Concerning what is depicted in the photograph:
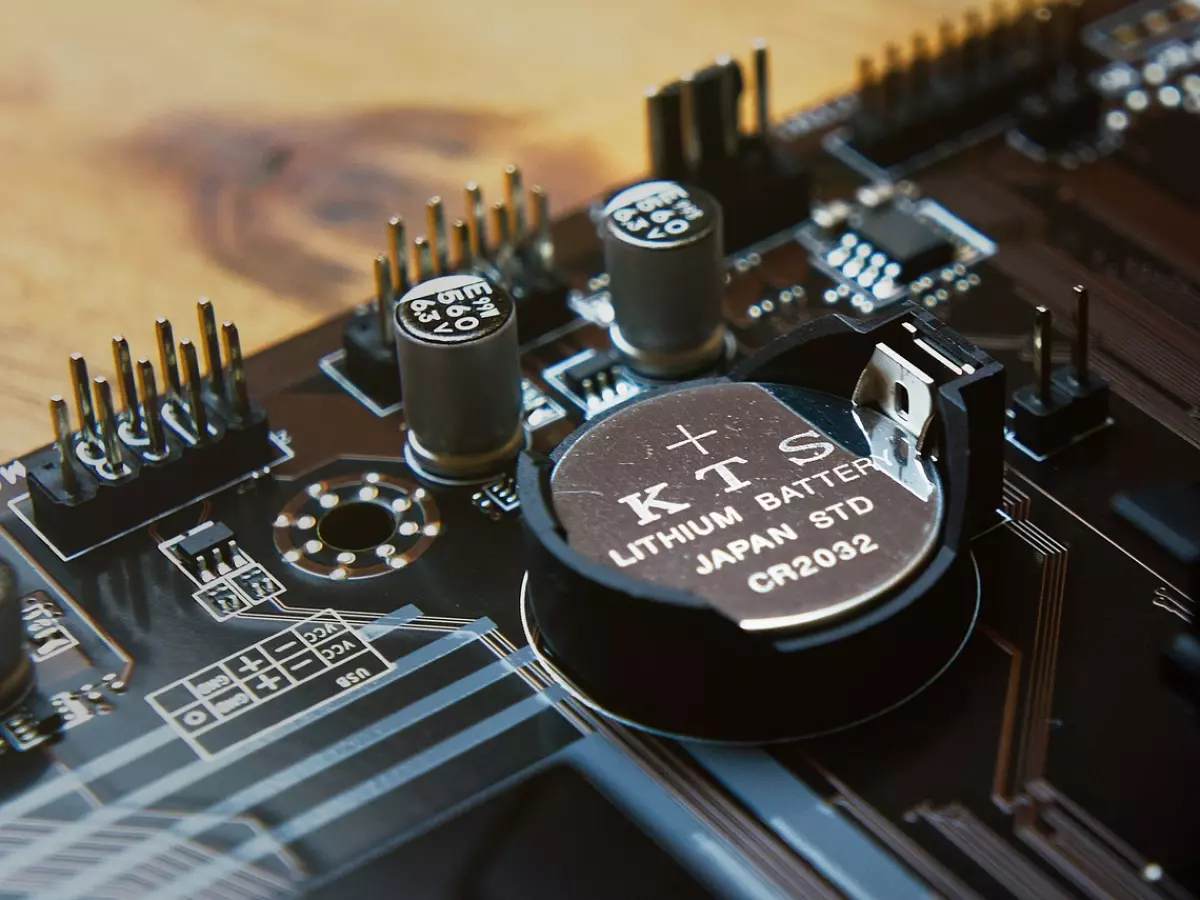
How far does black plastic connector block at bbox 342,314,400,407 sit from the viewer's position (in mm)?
3312

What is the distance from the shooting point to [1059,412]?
10.3 feet

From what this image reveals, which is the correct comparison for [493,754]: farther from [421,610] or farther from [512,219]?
[512,219]

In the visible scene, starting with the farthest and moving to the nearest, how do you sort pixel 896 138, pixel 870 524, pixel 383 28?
pixel 383 28
pixel 896 138
pixel 870 524

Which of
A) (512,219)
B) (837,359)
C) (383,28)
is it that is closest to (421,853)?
(837,359)

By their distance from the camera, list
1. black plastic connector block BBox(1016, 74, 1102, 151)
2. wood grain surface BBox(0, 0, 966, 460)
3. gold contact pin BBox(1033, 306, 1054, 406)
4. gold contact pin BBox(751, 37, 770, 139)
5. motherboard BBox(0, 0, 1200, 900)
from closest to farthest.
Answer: motherboard BBox(0, 0, 1200, 900) < gold contact pin BBox(1033, 306, 1054, 406) < gold contact pin BBox(751, 37, 770, 139) < black plastic connector block BBox(1016, 74, 1102, 151) < wood grain surface BBox(0, 0, 966, 460)

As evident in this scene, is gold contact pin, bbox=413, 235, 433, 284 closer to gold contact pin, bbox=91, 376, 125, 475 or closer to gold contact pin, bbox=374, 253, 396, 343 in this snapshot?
gold contact pin, bbox=374, 253, 396, 343

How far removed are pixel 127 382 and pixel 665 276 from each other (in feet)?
2.57

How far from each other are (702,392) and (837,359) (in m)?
0.19

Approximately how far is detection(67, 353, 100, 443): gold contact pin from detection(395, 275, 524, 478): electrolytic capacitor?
440 mm

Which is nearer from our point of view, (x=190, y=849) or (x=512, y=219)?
(x=190, y=849)

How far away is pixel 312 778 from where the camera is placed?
107 inches

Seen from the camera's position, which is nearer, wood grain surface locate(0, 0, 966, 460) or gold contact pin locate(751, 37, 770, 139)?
gold contact pin locate(751, 37, 770, 139)

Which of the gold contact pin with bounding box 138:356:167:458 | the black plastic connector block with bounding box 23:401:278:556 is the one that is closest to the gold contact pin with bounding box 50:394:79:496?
the black plastic connector block with bounding box 23:401:278:556

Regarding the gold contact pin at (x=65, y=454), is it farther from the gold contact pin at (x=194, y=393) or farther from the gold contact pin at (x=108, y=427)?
the gold contact pin at (x=194, y=393)
